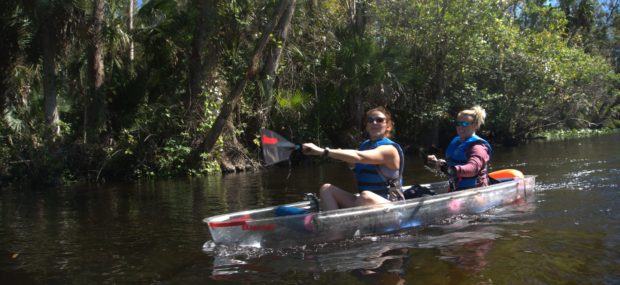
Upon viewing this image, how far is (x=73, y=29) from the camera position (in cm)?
1464

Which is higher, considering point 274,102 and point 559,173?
point 274,102

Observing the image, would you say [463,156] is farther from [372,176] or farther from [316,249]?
[316,249]

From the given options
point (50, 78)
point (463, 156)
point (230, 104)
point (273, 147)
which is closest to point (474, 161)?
point (463, 156)

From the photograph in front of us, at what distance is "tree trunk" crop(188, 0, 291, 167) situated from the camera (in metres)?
15.1

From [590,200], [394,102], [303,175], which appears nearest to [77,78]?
[303,175]

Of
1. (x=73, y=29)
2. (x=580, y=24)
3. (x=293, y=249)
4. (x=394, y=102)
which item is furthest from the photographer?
(x=580, y=24)

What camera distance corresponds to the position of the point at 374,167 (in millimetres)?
5918

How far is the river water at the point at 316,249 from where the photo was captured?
186 inches

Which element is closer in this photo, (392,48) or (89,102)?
(89,102)

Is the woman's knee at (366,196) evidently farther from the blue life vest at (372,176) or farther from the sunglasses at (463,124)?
the sunglasses at (463,124)

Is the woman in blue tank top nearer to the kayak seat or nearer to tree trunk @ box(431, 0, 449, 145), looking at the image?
the kayak seat

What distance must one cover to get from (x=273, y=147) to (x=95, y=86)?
443 inches

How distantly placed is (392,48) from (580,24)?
27.1 metres

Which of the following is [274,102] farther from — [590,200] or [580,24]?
[580,24]
